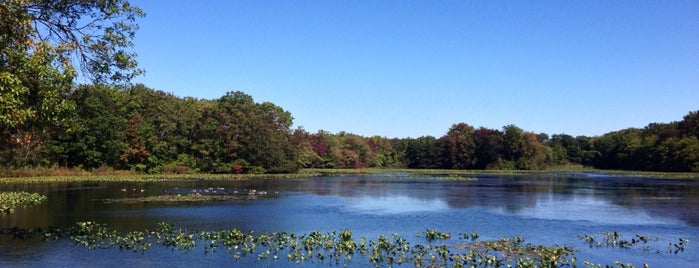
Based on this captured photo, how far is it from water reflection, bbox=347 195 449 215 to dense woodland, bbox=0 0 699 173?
1618 centimetres

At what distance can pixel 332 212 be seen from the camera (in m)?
30.5

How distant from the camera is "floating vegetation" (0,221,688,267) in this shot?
16578 mm

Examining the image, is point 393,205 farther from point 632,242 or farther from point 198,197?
point 632,242

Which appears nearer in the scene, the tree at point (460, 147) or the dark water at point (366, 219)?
the dark water at point (366, 219)

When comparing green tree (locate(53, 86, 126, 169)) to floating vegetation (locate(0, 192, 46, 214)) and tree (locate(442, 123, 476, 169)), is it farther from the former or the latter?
tree (locate(442, 123, 476, 169))

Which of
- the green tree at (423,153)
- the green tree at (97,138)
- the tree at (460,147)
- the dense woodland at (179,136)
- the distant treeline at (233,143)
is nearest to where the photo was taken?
the dense woodland at (179,136)

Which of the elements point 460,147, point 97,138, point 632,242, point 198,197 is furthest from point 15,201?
point 460,147

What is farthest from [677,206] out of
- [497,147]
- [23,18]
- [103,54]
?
[497,147]

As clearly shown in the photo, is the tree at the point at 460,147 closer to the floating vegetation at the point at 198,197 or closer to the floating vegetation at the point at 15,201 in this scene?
the floating vegetation at the point at 198,197

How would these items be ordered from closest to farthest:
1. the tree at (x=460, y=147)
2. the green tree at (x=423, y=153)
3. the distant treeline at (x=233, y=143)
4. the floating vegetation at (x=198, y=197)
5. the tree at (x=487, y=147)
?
the floating vegetation at (x=198, y=197)
the distant treeline at (x=233, y=143)
the tree at (x=487, y=147)
the tree at (x=460, y=147)
the green tree at (x=423, y=153)

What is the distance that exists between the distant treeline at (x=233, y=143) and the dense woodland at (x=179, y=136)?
165 millimetres

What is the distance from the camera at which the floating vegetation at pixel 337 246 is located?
16.6 metres

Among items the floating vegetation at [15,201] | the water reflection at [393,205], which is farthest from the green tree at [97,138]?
the water reflection at [393,205]

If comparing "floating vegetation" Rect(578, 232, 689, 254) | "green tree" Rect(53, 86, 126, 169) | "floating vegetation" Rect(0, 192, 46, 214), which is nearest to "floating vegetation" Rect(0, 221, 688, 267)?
"floating vegetation" Rect(578, 232, 689, 254)
